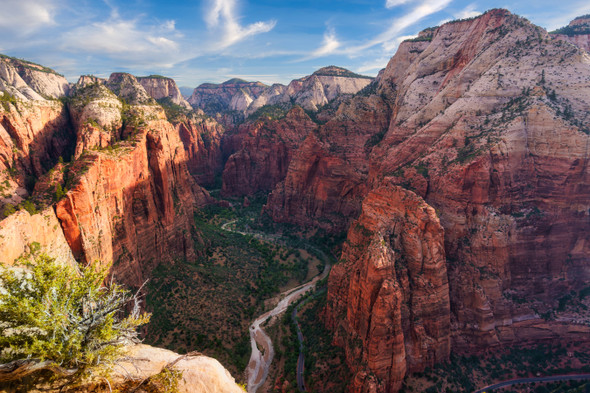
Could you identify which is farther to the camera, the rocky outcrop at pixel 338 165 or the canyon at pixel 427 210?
the rocky outcrop at pixel 338 165

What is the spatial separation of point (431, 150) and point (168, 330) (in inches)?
1985

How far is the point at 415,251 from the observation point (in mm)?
36812

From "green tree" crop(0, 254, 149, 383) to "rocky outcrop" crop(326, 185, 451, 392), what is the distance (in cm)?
2925

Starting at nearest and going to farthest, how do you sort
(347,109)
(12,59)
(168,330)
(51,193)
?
(51,193)
(168,330)
(347,109)
(12,59)

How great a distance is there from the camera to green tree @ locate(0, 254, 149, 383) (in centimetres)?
934

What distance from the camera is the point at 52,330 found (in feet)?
33.4

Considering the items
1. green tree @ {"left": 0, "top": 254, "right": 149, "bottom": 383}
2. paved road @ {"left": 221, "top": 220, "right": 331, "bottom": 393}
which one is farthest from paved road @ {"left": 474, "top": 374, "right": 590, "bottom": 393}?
green tree @ {"left": 0, "top": 254, "right": 149, "bottom": 383}

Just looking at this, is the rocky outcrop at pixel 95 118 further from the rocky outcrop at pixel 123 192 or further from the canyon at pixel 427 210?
the canyon at pixel 427 210

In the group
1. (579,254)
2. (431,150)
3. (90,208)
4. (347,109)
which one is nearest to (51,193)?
(90,208)

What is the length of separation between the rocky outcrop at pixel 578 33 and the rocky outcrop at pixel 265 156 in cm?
7946

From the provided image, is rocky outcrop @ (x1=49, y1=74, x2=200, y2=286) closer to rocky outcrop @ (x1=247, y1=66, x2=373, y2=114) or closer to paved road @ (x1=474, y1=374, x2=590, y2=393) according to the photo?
paved road @ (x1=474, y1=374, x2=590, y2=393)

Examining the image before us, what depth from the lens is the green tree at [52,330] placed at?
9344mm

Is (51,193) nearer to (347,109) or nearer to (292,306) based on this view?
(292,306)

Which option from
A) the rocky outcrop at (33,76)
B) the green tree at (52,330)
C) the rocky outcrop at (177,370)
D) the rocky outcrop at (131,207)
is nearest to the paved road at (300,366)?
the rocky outcrop at (131,207)
